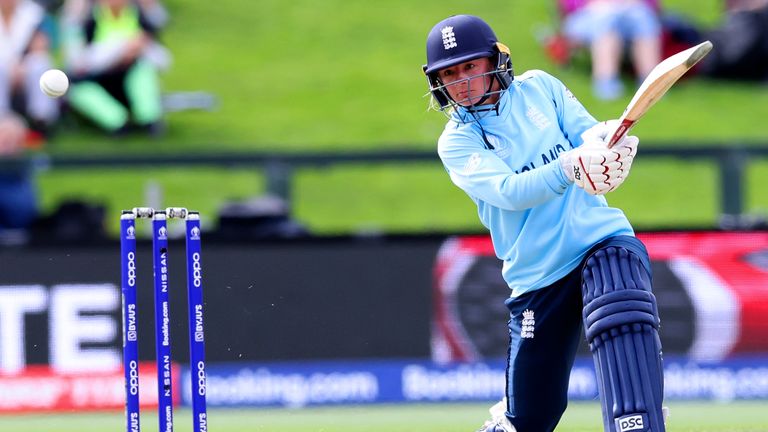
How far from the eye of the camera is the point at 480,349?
29.8 feet

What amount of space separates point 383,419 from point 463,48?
12.6 feet

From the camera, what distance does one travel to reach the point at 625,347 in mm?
4586

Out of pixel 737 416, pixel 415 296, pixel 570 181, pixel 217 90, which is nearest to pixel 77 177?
pixel 415 296

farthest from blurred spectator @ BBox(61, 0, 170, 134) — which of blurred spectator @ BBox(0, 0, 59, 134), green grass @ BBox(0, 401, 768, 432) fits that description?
green grass @ BBox(0, 401, 768, 432)

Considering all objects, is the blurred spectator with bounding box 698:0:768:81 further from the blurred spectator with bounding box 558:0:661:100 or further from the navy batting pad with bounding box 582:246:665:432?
the navy batting pad with bounding box 582:246:665:432

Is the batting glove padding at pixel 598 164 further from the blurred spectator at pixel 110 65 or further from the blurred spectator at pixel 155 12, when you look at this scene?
the blurred spectator at pixel 155 12

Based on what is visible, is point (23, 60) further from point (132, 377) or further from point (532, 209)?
point (532, 209)

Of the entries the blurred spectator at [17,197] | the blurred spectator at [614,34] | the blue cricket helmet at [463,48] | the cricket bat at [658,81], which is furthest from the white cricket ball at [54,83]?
the blurred spectator at [614,34]

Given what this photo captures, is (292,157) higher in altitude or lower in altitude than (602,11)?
lower

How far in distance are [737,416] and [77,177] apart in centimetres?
520

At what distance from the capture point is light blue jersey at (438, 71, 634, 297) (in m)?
4.95

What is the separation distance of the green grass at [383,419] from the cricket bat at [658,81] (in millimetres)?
2620

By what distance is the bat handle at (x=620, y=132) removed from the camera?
4602 millimetres

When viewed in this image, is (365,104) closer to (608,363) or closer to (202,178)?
(202,178)
